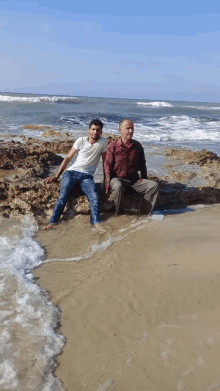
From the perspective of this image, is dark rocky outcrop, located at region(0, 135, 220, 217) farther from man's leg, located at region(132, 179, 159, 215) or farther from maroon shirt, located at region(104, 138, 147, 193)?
maroon shirt, located at region(104, 138, 147, 193)

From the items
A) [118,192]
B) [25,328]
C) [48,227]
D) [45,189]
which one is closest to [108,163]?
[118,192]

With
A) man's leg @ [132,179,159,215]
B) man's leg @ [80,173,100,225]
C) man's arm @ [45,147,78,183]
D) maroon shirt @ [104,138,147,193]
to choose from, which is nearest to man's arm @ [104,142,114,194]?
maroon shirt @ [104,138,147,193]

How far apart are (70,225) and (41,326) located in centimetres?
185

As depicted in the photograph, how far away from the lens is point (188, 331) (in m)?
2.14

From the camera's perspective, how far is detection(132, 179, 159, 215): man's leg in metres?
4.18

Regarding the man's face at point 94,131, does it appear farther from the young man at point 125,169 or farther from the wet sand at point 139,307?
the wet sand at point 139,307

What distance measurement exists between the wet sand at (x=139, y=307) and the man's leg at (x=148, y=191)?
53 cm

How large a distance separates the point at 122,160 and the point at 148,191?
0.55m

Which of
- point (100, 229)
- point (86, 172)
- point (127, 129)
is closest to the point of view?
point (100, 229)

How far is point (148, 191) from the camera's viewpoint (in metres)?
4.21

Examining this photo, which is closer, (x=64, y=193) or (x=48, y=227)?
(x=48, y=227)

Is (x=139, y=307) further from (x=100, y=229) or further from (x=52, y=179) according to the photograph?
(x=52, y=179)

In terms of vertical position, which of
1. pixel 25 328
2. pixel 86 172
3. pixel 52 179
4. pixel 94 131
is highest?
pixel 94 131

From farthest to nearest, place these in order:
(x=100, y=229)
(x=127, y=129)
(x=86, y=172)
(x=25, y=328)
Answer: (x=86, y=172) → (x=127, y=129) → (x=100, y=229) → (x=25, y=328)
